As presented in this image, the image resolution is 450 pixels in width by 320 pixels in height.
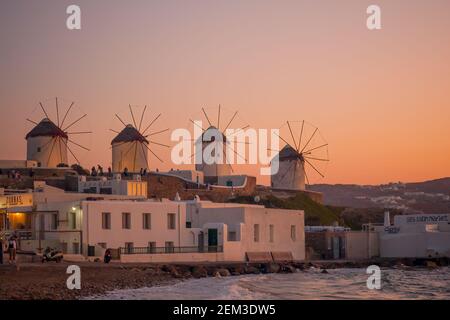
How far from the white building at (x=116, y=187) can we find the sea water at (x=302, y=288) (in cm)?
1608

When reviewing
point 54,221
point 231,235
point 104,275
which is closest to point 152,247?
point 54,221

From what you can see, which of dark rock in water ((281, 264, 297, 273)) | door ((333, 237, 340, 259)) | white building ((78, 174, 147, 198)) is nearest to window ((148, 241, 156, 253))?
dark rock in water ((281, 264, 297, 273))

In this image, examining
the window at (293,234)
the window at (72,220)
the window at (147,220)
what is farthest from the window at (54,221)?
the window at (293,234)

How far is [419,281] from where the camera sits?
4528cm

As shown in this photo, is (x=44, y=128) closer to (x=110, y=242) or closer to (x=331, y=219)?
(x=331, y=219)

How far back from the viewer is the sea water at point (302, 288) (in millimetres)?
34094

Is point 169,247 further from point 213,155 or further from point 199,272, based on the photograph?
point 213,155

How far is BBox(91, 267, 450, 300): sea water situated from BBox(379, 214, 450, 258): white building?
11057mm

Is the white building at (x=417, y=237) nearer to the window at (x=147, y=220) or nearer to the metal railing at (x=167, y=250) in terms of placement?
the metal railing at (x=167, y=250)

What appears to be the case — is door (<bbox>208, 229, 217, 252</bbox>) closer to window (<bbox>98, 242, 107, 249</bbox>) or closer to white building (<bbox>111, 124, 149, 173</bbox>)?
window (<bbox>98, 242, 107, 249</bbox>)

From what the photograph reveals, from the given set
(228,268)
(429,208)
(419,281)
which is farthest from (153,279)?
(429,208)

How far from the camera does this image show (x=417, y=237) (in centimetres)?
6094

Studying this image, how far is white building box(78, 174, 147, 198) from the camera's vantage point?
60531 millimetres

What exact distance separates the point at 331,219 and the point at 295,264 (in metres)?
32.9
